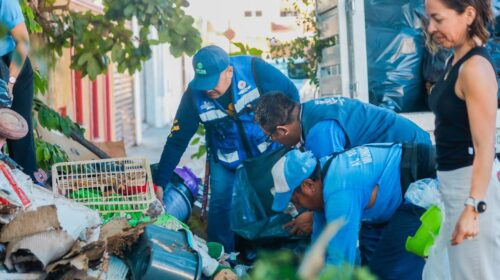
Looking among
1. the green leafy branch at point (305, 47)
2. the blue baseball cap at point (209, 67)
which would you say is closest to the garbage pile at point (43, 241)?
the blue baseball cap at point (209, 67)

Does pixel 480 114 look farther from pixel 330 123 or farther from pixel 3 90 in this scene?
pixel 3 90

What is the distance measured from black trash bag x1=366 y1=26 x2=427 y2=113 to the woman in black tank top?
274 centimetres

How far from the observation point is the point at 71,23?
700 cm

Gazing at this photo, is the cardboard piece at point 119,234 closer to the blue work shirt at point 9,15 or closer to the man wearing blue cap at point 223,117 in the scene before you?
the blue work shirt at point 9,15

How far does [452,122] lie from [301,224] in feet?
5.32

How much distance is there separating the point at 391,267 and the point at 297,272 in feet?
9.95

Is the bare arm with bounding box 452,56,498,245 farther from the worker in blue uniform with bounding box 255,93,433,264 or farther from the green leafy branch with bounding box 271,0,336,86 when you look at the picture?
the green leafy branch with bounding box 271,0,336,86

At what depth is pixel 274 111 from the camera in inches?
177

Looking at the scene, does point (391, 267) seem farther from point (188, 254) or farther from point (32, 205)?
point (32, 205)

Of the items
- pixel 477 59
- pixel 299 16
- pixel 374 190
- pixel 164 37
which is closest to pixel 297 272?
pixel 477 59

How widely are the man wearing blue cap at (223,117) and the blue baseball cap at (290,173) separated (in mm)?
1320

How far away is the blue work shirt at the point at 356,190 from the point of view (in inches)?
146

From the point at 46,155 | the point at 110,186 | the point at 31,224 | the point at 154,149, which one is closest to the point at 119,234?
the point at 31,224

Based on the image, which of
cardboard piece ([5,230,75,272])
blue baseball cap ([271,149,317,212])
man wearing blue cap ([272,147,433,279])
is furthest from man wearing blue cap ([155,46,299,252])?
cardboard piece ([5,230,75,272])
